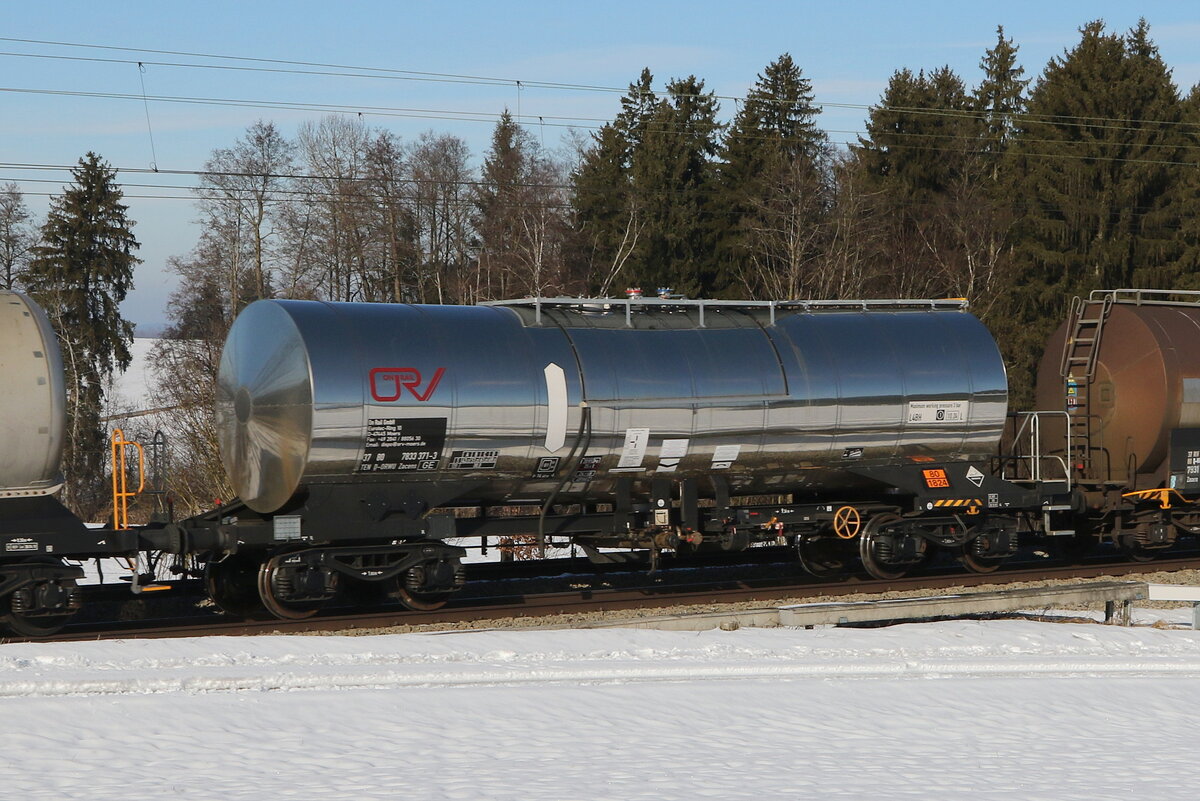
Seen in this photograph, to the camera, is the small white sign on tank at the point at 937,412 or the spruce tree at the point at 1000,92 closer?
the small white sign on tank at the point at 937,412

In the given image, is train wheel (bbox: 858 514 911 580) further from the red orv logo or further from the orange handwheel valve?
the red orv logo

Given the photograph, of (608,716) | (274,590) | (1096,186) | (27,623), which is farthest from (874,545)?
(1096,186)

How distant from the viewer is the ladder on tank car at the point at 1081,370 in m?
20.3

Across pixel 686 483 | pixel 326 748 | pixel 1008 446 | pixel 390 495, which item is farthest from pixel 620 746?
pixel 1008 446

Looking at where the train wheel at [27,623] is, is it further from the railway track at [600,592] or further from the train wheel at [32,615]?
the railway track at [600,592]

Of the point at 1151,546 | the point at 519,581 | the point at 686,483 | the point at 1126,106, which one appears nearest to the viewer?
the point at 686,483

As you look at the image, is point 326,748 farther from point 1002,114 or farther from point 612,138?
point 1002,114

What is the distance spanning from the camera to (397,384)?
14680 millimetres

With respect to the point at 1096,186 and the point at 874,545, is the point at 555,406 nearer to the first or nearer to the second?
the point at 874,545

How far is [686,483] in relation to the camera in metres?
16.6

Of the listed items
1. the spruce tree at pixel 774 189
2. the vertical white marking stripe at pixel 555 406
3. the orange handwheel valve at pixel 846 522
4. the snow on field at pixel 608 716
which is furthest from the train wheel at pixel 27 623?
the spruce tree at pixel 774 189

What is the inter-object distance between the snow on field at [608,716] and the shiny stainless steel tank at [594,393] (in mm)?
2784

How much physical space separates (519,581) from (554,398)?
3.98 m

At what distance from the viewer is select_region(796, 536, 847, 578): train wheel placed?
19.3m
